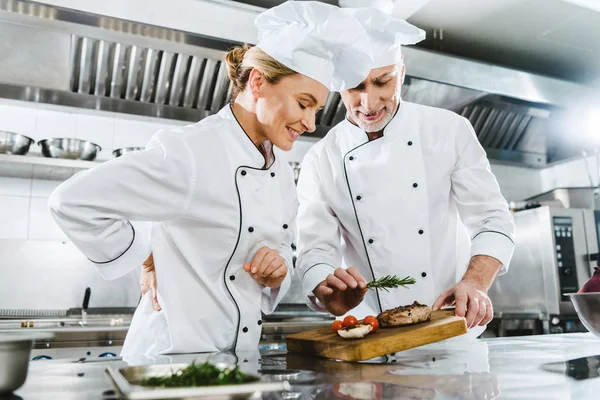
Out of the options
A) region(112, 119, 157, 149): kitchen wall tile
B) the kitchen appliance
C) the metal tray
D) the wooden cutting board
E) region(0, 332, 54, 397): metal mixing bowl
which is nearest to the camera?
the metal tray

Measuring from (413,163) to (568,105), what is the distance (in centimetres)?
300

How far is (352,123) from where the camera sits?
2041mm

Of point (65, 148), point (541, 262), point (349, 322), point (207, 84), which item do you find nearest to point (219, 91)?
point (207, 84)

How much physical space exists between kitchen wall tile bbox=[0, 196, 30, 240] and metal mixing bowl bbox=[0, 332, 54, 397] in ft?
10.4

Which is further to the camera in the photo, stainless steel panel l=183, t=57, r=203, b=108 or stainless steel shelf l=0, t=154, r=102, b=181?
stainless steel panel l=183, t=57, r=203, b=108

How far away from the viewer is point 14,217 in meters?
3.56

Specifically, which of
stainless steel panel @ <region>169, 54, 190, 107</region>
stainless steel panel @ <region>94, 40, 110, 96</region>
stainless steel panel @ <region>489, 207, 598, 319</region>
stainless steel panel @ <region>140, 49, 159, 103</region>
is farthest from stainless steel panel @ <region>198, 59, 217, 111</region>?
stainless steel panel @ <region>489, 207, 598, 319</region>

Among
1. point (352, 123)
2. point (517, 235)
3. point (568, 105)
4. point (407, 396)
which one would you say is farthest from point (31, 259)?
point (568, 105)

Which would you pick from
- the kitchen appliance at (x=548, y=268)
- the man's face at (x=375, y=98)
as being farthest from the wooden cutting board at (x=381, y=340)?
the kitchen appliance at (x=548, y=268)

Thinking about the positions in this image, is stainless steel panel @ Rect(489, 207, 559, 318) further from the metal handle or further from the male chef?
the metal handle

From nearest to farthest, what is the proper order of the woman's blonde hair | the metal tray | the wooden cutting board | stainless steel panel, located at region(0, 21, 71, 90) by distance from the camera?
the metal tray < the wooden cutting board < the woman's blonde hair < stainless steel panel, located at region(0, 21, 71, 90)

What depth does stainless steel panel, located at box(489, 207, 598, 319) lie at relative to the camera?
3.86 m

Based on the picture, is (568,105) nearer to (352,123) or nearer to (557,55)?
(557,55)

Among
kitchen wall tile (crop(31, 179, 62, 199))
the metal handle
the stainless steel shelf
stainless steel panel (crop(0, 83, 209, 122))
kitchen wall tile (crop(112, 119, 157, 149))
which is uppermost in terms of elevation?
stainless steel panel (crop(0, 83, 209, 122))
